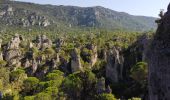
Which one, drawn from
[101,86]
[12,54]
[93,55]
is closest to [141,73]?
[101,86]

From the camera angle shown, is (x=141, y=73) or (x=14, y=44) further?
(x=14, y=44)

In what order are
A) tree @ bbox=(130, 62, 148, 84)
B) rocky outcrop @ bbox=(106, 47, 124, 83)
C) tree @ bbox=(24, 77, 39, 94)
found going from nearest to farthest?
tree @ bbox=(130, 62, 148, 84)
rocky outcrop @ bbox=(106, 47, 124, 83)
tree @ bbox=(24, 77, 39, 94)

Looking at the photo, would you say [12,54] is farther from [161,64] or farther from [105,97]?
[161,64]

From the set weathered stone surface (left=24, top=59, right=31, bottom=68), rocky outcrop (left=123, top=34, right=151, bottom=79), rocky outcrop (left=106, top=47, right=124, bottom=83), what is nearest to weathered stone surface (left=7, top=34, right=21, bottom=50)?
weathered stone surface (left=24, top=59, right=31, bottom=68)

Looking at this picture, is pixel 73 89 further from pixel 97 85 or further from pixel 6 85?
pixel 6 85

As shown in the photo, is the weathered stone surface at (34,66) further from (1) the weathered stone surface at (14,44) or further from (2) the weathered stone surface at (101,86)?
(2) the weathered stone surface at (101,86)

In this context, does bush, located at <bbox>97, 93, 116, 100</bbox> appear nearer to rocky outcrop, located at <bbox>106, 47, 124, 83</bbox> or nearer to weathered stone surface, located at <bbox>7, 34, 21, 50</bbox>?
rocky outcrop, located at <bbox>106, 47, 124, 83</bbox>

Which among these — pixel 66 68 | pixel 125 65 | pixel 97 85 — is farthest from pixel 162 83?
pixel 66 68

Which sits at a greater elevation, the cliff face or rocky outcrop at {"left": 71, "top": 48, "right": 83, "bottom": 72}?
the cliff face

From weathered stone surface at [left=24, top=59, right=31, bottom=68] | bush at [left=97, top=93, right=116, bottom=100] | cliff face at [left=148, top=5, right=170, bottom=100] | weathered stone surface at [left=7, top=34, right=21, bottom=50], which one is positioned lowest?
weathered stone surface at [left=24, top=59, right=31, bottom=68]
